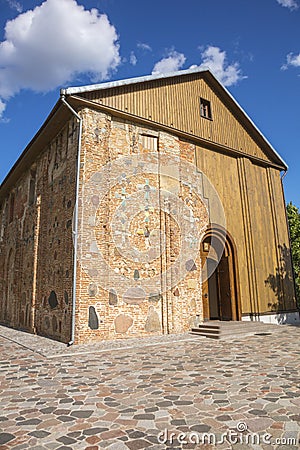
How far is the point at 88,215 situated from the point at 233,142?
299 inches

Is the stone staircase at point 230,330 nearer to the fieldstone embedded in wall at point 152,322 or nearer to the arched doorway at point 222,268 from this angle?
the arched doorway at point 222,268

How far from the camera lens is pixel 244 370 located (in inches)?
213

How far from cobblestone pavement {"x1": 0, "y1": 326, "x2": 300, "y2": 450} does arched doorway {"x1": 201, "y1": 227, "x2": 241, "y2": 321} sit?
14.5 ft

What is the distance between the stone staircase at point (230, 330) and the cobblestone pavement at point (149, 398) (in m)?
2.07

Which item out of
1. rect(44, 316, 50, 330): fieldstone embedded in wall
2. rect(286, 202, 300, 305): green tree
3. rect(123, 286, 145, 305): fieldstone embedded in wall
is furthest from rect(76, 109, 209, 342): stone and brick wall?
rect(286, 202, 300, 305): green tree

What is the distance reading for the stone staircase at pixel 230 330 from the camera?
9403 mm

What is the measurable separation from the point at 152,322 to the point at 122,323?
103 centimetres

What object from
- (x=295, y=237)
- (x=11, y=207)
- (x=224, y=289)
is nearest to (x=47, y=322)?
(x=224, y=289)

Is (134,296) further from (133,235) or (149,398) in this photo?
(149,398)

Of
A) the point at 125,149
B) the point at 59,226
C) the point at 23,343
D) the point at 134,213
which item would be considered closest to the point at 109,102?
the point at 125,149

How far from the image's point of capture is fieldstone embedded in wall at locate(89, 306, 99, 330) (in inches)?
324

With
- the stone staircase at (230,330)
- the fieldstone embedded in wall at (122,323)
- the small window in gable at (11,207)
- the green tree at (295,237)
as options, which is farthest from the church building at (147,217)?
the green tree at (295,237)

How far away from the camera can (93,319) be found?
829cm

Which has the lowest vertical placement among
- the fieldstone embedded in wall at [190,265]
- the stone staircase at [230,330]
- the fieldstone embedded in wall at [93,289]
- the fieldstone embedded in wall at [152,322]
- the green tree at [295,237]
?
the stone staircase at [230,330]
